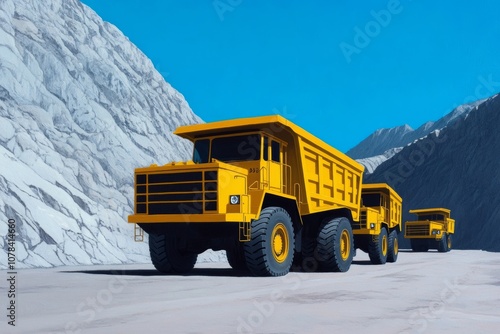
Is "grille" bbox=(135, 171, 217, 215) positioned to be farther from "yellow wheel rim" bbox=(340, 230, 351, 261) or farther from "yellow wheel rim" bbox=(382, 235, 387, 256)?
"yellow wheel rim" bbox=(382, 235, 387, 256)

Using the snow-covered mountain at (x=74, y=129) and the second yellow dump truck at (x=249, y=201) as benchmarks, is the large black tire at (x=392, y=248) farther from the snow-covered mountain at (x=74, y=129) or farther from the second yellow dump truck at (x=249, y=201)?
the snow-covered mountain at (x=74, y=129)

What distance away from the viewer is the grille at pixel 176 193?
1095cm

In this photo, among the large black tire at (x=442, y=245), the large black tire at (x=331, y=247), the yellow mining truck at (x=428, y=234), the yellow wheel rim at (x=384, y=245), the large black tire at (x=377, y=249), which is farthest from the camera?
the large black tire at (x=442, y=245)

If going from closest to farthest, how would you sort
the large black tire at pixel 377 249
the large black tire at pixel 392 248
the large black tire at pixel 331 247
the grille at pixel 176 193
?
the grille at pixel 176 193, the large black tire at pixel 331 247, the large black tire at pixel 377 249, the large black tire at pixel 392 248

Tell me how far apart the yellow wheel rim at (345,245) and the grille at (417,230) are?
2152cm

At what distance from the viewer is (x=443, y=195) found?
7019 centimetres

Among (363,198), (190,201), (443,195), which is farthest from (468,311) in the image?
(443,195)

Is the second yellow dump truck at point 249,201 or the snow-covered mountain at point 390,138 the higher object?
the snow-covered mountain at point 390,138

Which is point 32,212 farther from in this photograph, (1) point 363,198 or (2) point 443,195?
(2) point 443,195

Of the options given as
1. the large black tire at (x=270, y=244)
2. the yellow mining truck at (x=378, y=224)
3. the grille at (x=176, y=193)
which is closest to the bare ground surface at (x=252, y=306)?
the large black tire at (x=270, y=244)

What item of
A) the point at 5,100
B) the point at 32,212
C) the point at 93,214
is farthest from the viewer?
the point at 5,100

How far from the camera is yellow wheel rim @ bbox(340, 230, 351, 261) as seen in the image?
47.0 ft

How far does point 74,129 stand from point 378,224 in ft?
56.8

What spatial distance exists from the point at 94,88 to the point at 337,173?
23201 mm
